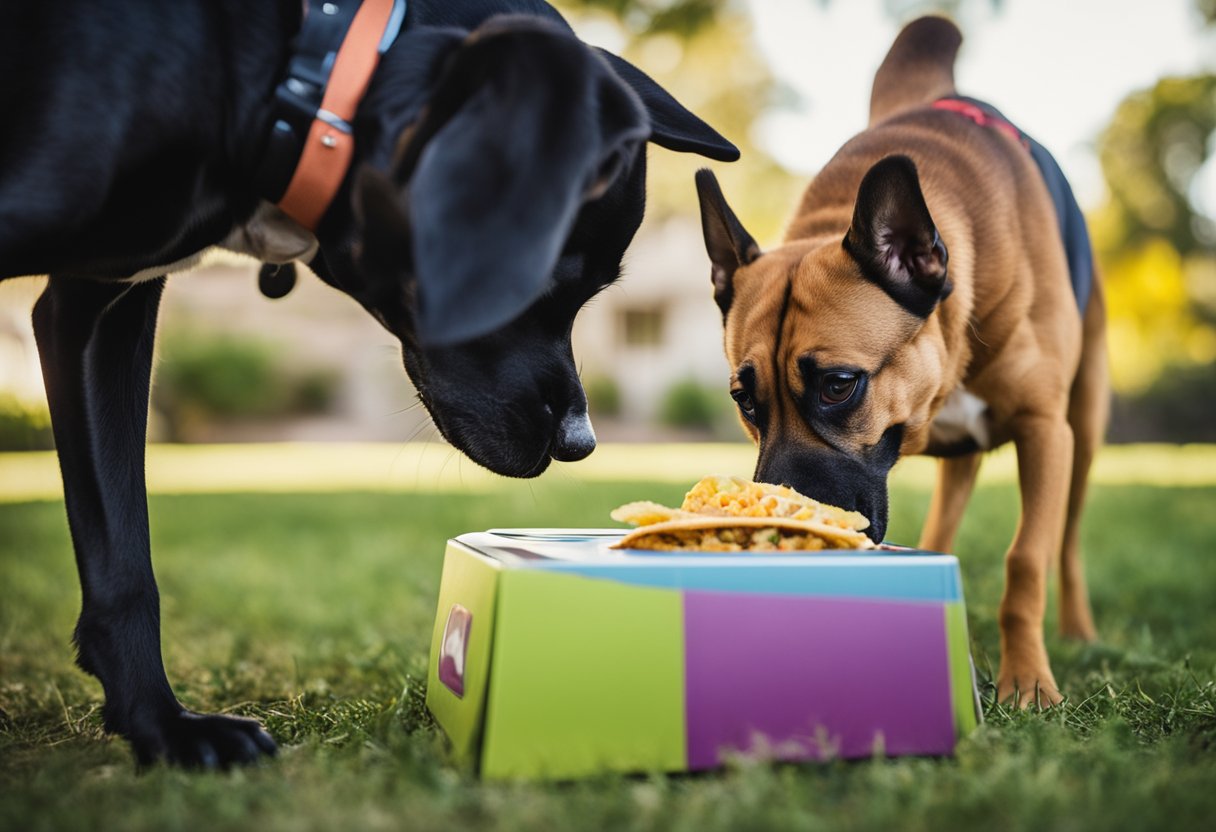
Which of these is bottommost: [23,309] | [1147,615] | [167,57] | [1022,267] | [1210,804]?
[1147,615]

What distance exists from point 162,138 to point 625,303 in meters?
26.3

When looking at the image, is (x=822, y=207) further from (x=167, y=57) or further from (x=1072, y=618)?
(x=167, y=57)

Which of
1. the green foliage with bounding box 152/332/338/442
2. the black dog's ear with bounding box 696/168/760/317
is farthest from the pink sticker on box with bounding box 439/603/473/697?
the green foliage with bounding box 152/332/338/442

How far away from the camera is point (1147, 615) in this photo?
419 centimetres

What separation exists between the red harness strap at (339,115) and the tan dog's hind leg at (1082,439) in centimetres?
286

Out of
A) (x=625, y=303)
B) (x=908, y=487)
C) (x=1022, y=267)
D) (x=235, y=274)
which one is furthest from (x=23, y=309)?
(x=625, y=303)

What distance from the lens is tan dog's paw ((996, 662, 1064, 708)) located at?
273 cm

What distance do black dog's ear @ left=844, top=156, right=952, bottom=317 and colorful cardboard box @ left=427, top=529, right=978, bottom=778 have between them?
1286 millimetres

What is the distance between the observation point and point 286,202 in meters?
2.29

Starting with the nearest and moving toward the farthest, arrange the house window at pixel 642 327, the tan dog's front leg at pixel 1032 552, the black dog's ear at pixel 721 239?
1. the tan dog's front leg at pixel 1032 552
2. the black dog's ear at pixel 721 239
3. the house window at pixel 642 327

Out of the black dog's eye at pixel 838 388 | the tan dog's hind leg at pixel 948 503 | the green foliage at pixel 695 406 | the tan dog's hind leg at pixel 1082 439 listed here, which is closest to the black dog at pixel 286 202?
the black dog's eye at pixel 838 388

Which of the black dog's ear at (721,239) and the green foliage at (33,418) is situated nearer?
the green foliage at (33,418)

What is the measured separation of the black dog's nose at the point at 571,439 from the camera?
257 centimetres

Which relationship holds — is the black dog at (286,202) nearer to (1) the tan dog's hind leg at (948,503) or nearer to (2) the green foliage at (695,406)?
(1) the tan dog's hind leg at (948,503)
